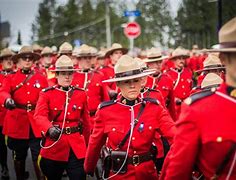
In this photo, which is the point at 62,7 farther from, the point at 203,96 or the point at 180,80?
the point at 203,96

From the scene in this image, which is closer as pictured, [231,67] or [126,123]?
[231,67]

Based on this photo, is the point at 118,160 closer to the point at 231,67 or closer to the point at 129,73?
the point at 129,73

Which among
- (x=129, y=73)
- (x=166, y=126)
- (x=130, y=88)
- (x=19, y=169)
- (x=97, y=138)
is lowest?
(x=19, y=169)

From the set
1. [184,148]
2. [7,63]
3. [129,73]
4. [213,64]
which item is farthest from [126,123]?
[7,63]

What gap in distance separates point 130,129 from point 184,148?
5.35 ft

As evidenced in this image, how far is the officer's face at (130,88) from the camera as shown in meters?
4.94

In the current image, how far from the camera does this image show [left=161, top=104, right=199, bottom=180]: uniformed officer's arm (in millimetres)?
3135

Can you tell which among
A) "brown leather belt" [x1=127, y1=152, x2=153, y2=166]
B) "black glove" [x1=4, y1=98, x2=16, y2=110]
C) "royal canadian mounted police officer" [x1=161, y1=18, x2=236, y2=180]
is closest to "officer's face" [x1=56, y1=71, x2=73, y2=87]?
"black glove" [x1=4, y1=98, x2=16, y2=110]

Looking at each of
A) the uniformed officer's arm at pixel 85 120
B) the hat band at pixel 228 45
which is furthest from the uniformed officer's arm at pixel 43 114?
the hat band at pixel 228 45

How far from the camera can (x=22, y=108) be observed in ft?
28.4

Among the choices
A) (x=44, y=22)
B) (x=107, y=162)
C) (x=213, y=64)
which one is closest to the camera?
(x=107, y=162)

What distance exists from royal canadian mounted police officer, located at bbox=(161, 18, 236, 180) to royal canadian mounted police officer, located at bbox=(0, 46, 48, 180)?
17.9 feet

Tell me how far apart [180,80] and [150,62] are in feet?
5.21

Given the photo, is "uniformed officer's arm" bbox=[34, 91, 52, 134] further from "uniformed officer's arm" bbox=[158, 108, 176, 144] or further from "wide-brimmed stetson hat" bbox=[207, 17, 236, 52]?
"wide-brimmed stetson hat" bbox=[207, 17, 236, 52]
